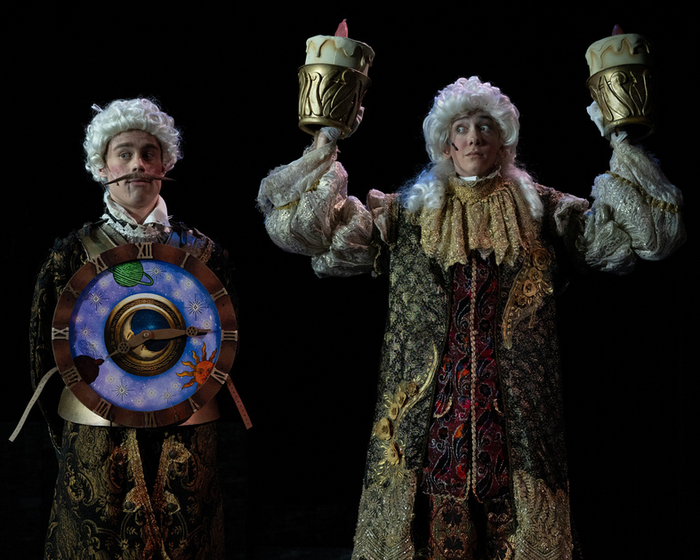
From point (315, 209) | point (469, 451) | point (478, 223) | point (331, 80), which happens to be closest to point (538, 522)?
point (469, 451)

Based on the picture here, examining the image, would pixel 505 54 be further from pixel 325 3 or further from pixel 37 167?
pixel 37 167

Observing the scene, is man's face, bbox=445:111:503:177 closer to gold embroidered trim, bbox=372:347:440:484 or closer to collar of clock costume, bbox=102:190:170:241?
gold embroidered trim, bbox=372:347:440:484

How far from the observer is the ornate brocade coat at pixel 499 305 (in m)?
2.46

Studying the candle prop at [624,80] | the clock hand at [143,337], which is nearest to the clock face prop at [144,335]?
the clock hand at [143,337]

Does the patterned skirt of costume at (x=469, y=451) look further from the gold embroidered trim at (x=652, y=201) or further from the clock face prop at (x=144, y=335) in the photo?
the clock face prop at (x=144, y=335)

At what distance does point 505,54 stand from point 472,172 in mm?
1019

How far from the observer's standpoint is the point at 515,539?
8.00ft

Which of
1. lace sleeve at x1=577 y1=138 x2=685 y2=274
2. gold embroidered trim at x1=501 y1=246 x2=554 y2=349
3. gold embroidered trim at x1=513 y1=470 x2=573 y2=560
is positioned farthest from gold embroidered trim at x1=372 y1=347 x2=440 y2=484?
lace sleeve at x1=577 y1=138 x2=685 y2=274

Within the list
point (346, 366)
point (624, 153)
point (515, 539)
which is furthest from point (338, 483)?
point (624, 153)

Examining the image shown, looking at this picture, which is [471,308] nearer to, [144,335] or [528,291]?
[528,291]

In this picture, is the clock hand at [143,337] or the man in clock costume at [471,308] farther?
the clock hand at [143,337]

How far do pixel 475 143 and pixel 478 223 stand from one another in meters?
0.25

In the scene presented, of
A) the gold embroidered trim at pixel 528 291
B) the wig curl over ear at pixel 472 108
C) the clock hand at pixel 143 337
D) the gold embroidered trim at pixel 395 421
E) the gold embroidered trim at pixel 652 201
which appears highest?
the wig curl over ear at pixel 472 108

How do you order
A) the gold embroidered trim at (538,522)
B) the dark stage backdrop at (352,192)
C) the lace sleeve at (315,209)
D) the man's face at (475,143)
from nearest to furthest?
the gold embroidered trim at (538,522) < the lace sleeve at (315,209) < the man's face at (475,143) < the dark stage backdrop at (352,192)
